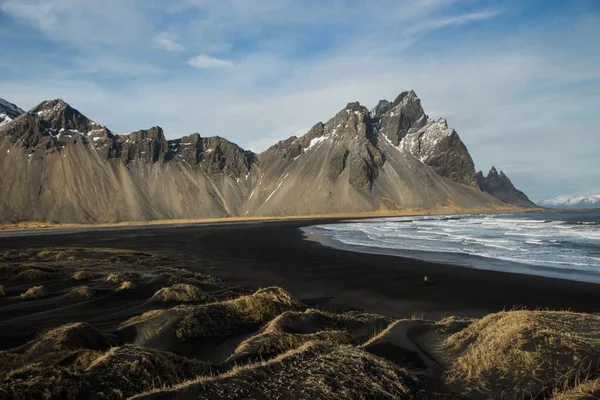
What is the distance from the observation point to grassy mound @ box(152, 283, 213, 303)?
569 inches

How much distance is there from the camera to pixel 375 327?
11.2m

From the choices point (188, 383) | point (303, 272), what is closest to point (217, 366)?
point (188, 383)

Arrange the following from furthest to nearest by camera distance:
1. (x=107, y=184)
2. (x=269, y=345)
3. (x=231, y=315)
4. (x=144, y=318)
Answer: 1. (x=107, y=184)
2. (x=231, y=315)
3. (x=144, y=318)
4. (x=269, y=345)

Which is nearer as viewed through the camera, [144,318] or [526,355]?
[526,355]

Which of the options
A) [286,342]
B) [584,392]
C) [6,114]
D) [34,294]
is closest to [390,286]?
[286,342]

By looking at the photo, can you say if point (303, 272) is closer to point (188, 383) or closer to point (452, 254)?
point (452, 254)

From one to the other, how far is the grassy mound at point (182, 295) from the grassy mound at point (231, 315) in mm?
3005

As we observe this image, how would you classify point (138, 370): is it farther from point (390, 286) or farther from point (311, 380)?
point (390, 286)

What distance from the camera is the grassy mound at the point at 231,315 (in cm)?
984

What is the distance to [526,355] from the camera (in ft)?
20.9

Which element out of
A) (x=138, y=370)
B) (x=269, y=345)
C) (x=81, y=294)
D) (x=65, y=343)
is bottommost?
(x=81, y=294)

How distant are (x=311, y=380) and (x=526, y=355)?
12.5ft

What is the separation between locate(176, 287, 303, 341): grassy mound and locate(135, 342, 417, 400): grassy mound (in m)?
4.32

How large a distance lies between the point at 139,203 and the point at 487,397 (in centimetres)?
16943
